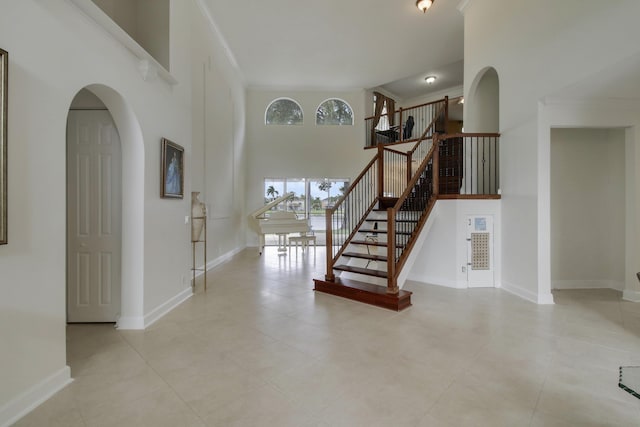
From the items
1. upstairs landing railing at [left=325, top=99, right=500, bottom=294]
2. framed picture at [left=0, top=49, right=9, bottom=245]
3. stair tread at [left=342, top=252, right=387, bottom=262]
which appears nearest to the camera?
framed picture at [left=0, top=49, right=9, bottom=245]

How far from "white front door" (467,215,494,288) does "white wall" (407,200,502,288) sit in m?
0.07

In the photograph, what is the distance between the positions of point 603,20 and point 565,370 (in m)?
3.56

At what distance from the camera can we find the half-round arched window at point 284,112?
10234 mm

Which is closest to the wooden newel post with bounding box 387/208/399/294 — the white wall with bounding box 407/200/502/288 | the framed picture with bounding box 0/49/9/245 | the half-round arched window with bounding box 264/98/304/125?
the white wall with bounding box 407/200/502/288

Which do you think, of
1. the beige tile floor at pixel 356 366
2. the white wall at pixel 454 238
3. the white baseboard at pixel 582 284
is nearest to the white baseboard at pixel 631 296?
the beige tile floor at pixel 356 366

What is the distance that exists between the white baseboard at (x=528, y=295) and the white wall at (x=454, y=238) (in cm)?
26

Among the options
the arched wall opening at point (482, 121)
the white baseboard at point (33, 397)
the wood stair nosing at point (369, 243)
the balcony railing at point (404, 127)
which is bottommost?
the white baseboard at point (33, 397)

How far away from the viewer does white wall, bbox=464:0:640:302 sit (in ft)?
10.4

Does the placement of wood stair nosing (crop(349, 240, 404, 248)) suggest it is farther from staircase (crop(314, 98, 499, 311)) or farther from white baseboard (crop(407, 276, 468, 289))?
white baseboard (crop(407, 276, 468, 289))

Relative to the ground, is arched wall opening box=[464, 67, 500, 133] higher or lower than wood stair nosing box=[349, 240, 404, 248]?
higher

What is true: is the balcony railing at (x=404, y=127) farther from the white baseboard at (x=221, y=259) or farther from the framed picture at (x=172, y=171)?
the framed picture at (x=172, y=171)

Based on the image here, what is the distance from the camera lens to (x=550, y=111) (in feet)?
13.5

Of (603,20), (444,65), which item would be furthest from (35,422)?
(444,65)

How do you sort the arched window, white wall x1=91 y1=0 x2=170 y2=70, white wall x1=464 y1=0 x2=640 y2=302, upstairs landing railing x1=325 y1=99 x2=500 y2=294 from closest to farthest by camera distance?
white wall x1=464 y1=0 x2=640 y2=302 < white wall x1=91 y1=0 x2=170 y2=70 < upstairs landing railing x1=325 y1=99 x2=500 y2=294 < the arched window
